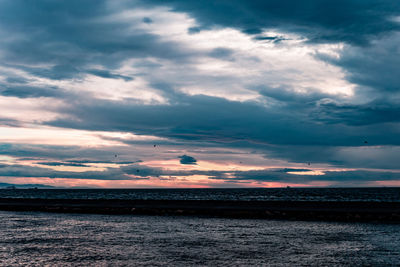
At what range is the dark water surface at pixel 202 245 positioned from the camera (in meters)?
20.7

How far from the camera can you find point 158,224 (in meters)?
38.4

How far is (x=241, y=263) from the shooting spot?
65.5ft

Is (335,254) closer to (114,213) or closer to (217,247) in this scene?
(217,247)

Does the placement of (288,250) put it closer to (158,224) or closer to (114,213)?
(158,224)

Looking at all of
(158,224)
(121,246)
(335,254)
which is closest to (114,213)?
(158,224)

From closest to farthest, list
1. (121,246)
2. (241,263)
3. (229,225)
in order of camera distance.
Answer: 1. (241,263)
2. (121,246)
3. (229,225)

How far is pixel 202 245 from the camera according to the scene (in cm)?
2567

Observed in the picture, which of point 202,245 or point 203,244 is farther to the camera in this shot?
point 203,244

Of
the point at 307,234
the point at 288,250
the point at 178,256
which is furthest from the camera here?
the point at 307,234

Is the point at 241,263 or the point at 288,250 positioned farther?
the point at 288,250

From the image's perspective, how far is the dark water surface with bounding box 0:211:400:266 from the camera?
20.7 metres

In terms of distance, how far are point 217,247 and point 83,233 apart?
42.2ft

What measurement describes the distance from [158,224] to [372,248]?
20551mm

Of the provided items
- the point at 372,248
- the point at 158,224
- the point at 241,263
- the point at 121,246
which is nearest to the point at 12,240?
the point at 121,246
